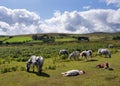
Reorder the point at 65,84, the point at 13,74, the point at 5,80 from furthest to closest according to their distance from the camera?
the point at 13,74, the point at 5,80, the point at 65,84

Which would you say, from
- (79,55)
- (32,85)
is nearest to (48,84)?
(32,85)

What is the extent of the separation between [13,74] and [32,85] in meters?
5.46

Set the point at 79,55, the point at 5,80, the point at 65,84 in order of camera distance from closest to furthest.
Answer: the point at 65,84 < the point at 5,80 < the point at 79,55

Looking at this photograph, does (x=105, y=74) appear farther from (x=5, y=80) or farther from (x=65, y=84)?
(x=5, y=80)

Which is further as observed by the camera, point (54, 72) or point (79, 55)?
point (79, 55)

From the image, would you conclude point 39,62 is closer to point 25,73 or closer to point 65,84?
point 25,73

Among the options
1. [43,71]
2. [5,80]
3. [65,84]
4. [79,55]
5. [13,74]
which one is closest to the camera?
[65,84]

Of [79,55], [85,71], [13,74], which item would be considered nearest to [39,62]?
[13,74]

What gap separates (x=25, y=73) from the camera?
32.4 meters

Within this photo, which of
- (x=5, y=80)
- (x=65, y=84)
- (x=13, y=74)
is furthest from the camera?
(x=13, y=74)

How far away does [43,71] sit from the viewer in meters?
33.9

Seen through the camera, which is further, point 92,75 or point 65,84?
point 92,75

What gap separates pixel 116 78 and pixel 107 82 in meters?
1.68

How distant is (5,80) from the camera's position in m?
29.4
